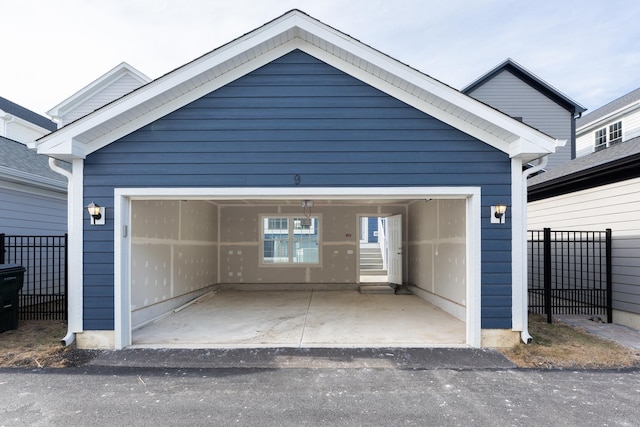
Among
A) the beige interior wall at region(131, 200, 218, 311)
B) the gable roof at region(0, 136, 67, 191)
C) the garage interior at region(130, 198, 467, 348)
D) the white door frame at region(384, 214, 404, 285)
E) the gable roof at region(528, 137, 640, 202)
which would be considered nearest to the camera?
the garage interior at region(130, 198, 467, 348)

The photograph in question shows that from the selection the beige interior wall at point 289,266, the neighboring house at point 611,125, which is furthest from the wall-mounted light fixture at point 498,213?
the neighboring house at point 611,125

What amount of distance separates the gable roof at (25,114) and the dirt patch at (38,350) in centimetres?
973

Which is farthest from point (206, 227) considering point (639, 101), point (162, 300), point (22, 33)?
point (639, 101)

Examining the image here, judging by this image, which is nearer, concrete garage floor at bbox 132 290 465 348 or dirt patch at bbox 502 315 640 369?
dirt patch at bbox 502 315 640 369

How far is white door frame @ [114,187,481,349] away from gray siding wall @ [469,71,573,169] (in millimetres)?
9454

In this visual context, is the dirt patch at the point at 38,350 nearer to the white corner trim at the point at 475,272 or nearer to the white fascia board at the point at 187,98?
the white fascia board at the point at 187,98

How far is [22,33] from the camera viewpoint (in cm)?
719

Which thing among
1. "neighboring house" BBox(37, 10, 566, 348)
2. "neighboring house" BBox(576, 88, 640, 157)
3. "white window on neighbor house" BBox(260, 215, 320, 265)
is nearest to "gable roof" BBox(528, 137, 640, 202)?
"neighboring house" BBox(37, 10, 566, 348)

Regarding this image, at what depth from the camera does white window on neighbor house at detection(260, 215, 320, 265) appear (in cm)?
1043

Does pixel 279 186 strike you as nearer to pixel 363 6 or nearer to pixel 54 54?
pixel 363 6

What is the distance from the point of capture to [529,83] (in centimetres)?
1260

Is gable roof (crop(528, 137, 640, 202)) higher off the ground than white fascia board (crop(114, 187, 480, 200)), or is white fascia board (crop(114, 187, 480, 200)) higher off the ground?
gable roof (crop(528, 137, 640, 202))

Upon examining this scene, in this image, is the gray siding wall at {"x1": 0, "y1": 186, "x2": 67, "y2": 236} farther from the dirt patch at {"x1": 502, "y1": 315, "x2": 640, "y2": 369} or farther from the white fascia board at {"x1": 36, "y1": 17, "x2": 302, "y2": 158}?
the dirt patch at {"x1": 502, "y1": 315, "x2": 640, "y2": 369}

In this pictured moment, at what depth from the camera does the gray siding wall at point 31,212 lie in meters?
7.13
